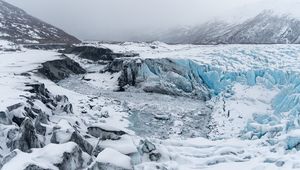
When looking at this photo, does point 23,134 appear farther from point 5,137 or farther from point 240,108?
point 240,108

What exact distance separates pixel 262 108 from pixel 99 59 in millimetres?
27134

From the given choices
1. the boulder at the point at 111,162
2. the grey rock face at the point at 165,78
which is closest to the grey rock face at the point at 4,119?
the boulder at the point at 111,162

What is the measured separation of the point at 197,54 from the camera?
1539 inches

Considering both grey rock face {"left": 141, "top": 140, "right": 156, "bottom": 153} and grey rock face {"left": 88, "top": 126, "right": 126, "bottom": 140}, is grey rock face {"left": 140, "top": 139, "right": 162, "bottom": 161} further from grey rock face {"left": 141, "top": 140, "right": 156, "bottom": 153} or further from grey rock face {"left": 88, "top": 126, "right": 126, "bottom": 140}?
grey rock face {"left": 88, "top": 126, "right": 126, "bottom": 140}

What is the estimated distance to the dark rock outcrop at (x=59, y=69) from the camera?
131ft

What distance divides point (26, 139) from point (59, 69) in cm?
2538

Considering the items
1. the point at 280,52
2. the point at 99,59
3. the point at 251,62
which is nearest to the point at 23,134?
the point at 251,62

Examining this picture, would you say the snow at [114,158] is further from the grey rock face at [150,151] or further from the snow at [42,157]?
the grey rock face at [150,151]

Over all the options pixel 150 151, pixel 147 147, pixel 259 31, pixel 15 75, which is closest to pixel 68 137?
pixel 147 147

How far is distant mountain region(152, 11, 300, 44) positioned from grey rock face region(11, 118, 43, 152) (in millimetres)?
73337

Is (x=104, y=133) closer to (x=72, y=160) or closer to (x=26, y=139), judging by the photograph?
(x=26, y=139)

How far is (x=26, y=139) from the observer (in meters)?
18.6

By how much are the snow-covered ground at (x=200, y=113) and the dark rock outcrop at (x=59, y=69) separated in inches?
35.5

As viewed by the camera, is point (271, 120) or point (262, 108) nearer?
point (271, 120)
